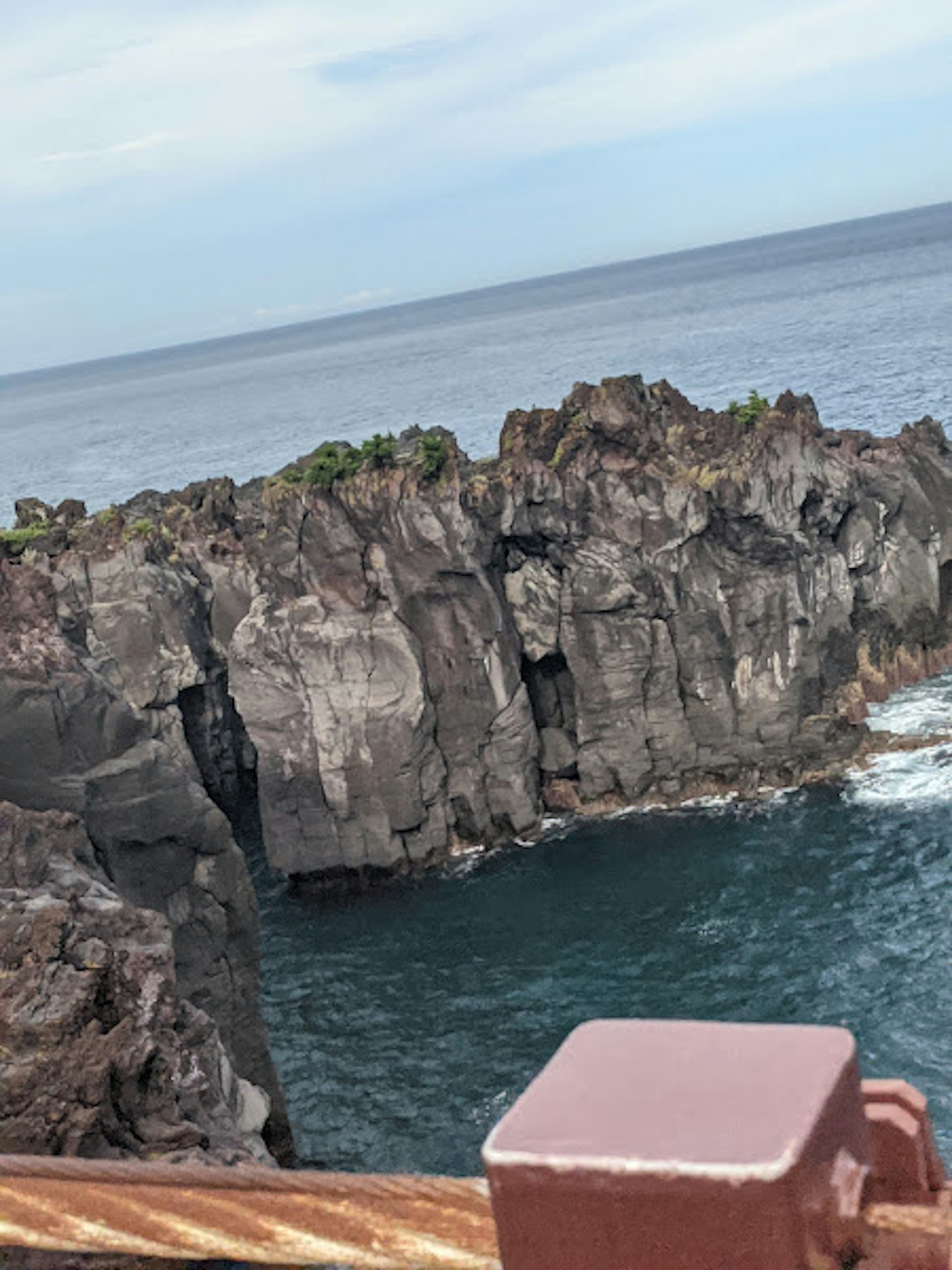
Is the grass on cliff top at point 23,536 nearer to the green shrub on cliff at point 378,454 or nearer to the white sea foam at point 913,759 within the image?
the green shrub on cliff at point 378,454

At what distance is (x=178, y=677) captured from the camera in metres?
71.1

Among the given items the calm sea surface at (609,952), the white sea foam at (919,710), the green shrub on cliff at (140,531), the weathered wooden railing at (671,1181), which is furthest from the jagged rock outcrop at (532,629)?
the weathered wooden railing at (671,1181)

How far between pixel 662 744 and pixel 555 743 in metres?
5.37

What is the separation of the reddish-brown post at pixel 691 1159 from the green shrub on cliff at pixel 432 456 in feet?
203

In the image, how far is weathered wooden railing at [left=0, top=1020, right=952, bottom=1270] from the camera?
3.28 m

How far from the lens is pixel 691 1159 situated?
10.7 ft

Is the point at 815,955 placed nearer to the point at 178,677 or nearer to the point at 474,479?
the point at 474,479

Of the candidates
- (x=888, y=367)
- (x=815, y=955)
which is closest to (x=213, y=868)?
(x=815, y=955)

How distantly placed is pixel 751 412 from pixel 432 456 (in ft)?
54.3

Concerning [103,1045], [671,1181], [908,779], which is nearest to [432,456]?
[908,779]

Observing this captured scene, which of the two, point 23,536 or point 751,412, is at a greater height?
point 751,412

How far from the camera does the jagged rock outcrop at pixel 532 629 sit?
64.0 metres

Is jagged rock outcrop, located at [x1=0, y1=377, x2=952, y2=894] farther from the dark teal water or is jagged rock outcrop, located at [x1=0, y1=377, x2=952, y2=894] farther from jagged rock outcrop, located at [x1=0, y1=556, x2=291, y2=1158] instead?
jagged rock outcrop, located at [x1=0, y1=556, x2=291, y2=1158]

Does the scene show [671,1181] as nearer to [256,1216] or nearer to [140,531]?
[256,1216]
